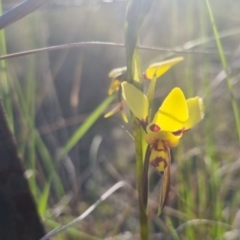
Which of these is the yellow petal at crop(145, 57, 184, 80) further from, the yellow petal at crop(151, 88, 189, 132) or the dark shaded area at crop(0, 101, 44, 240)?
the dark shaded area at crop(0, 101, 44, 240)

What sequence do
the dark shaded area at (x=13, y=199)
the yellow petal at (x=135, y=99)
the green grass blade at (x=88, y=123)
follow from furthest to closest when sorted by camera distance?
the green grass blade at (x=88, y=123) < the dark shaded area at (x=13, y=199) < the yellow petal at (x=135, y=99)

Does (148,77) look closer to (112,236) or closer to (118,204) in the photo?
(112,236)

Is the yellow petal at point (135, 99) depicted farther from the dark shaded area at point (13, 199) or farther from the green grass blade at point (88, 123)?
the green grass blade at point (88, 123)

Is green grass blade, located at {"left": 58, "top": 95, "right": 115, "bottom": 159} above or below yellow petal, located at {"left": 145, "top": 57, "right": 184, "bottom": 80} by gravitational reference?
below

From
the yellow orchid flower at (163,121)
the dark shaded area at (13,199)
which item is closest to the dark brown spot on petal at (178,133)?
the yellow orchid flower at (163,121)

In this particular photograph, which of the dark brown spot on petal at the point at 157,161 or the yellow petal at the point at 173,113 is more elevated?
the yellow petal at the point at 173,113

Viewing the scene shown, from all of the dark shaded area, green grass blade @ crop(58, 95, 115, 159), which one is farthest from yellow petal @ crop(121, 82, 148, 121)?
green grass blade @ crop(58, 95, 115, 159)

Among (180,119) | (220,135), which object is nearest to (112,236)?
(180,119)

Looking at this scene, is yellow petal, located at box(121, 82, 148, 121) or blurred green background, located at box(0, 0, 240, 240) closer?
yellow petal, located at box(121, 82, 148, 121)
